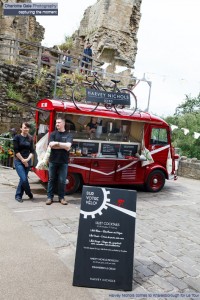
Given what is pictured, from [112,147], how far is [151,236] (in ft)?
10.9

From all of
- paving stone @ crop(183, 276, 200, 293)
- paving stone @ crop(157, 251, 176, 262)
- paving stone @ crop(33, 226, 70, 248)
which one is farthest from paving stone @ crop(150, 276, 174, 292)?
paving stone @ crop(33, 226, 70, 248)

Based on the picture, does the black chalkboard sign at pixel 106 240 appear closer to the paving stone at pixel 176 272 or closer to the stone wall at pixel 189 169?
the paving stone at pixel 176 272

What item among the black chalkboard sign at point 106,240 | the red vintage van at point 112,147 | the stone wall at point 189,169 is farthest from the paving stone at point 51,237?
the stone wall at point 189,169

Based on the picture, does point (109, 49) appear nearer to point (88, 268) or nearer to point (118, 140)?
point (118, 140)

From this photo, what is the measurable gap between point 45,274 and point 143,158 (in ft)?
17.6

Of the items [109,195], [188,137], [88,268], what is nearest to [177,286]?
[88,268]

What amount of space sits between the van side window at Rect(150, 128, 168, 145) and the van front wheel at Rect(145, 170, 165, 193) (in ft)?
2.93

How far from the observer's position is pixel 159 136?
359 inches

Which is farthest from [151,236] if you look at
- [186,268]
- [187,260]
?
[186,268]

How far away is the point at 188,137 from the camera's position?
21.0m

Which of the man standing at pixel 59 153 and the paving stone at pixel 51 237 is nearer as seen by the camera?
the paving stone at pixel 51 237

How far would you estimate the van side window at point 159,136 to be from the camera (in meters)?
8.97

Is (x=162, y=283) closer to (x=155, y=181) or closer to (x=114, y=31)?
(x=155, y=181)

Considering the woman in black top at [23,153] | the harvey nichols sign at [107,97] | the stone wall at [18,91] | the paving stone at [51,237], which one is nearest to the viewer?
the paving stone at [51,237]
